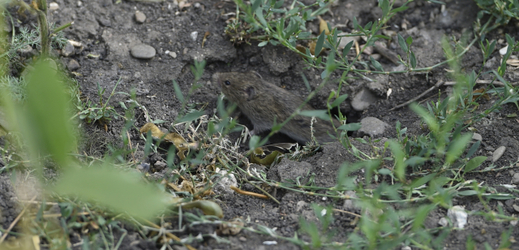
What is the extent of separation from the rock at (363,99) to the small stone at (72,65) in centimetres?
278

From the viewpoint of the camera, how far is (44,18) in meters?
3.47

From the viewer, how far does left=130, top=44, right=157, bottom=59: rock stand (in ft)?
15.3

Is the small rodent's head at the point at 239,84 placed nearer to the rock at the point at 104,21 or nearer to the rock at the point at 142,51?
the rock at the point at 142,51

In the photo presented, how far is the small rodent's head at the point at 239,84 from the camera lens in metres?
5.12

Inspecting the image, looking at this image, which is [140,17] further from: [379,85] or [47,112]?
[47,112]

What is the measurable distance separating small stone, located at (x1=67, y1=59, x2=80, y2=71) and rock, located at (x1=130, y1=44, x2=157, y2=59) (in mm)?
543

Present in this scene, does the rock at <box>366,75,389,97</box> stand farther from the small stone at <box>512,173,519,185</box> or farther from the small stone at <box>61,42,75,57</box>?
the small stone at <box>61,42,75,57</box>

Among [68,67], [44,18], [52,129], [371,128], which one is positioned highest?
[52,129]

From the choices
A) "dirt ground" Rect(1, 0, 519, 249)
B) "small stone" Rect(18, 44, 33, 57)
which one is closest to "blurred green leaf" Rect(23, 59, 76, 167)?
"dirt ground" Rect(1, 0, 519, 249)

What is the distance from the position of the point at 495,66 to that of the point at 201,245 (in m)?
3.53

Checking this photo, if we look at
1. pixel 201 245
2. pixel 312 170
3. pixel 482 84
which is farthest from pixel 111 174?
pixel 482 84

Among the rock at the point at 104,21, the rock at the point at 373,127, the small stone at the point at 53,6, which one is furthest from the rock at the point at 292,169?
the small stone at the point at 53,6

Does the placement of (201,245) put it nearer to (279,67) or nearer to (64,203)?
(64,203)

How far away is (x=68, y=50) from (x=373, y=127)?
2999 millimetres
